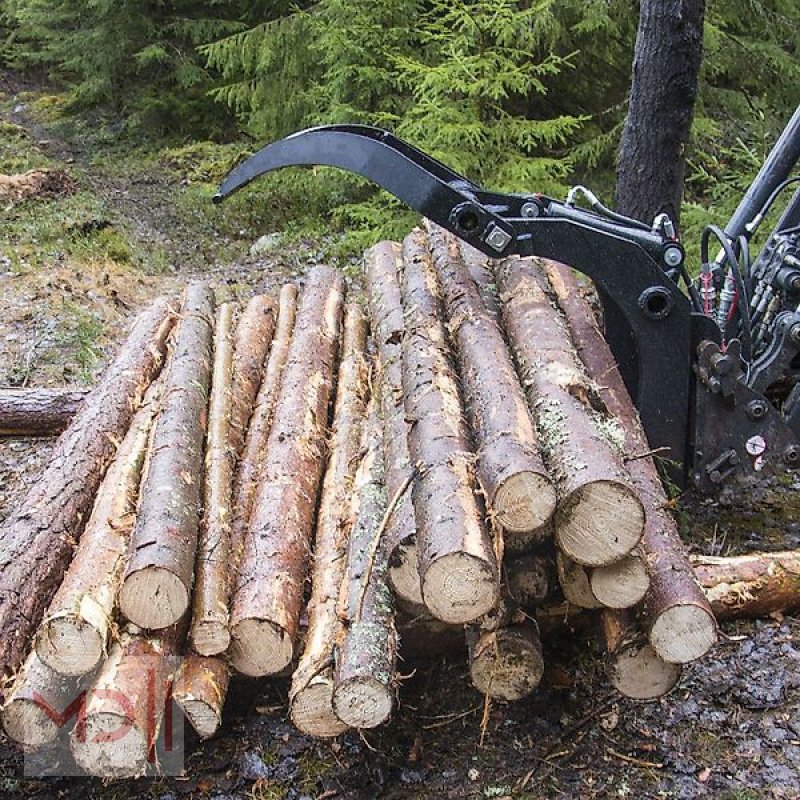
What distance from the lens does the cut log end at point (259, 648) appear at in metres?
3.35

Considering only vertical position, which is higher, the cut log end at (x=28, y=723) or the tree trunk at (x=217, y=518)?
the tree trunk at (x=217, y=518)

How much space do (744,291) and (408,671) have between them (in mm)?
2529

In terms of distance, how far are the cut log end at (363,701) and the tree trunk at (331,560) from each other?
0.10 m

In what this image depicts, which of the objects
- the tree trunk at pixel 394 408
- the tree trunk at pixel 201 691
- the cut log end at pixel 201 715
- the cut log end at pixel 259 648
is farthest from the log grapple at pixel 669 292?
the cut log end at pixel 201 715

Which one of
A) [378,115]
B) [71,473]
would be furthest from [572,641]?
[378,115]

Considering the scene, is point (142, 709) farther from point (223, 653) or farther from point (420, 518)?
point (420, 518)

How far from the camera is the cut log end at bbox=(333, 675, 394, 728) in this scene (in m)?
3.08

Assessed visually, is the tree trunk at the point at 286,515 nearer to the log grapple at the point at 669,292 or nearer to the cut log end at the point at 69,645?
the cut log end at the point at 69,645

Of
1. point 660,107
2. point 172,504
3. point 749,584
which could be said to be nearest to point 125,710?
point 172,504

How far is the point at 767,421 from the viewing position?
13.7 ft

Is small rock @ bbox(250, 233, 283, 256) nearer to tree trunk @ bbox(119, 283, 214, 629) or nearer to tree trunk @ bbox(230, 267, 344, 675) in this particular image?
tree trunk @ bbox(230, 267, 344, 675)

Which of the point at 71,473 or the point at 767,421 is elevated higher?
the point at 767,421

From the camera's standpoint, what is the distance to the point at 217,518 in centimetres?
380

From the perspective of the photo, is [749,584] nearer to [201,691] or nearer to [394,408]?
[394,408]
